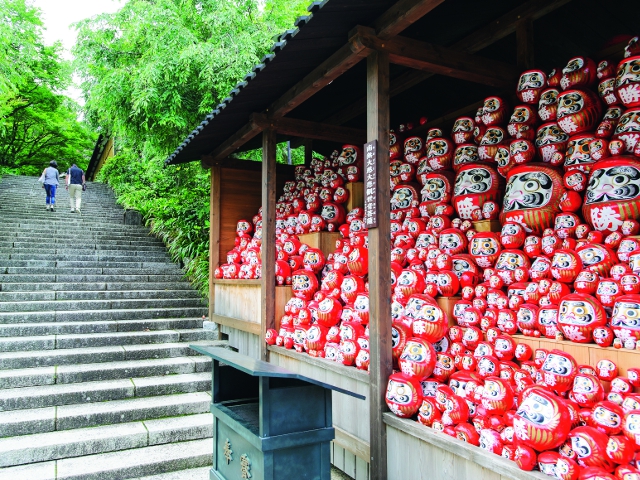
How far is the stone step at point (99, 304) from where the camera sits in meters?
7.32

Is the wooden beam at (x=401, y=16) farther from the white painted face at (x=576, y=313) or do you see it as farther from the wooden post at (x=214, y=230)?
the wooden post at (x=214, y=230)

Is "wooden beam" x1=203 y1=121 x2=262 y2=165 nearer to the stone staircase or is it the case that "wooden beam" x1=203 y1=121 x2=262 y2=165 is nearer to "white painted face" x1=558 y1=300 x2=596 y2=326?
the stone staircase

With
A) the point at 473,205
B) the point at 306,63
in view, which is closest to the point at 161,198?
the point at 306,63

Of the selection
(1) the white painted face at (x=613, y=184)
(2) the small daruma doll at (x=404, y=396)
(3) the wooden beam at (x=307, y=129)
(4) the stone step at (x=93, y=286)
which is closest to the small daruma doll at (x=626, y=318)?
(1) the white painted face at (x=613, y=184)

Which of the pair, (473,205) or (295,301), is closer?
(473,205)

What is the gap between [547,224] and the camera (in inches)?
159

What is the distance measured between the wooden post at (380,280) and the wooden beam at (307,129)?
2124mm

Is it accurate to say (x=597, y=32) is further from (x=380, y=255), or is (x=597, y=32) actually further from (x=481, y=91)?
(x=380, y=255)

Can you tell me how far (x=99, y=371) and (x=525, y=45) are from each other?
20.3 ft

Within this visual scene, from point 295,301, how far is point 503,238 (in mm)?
2629

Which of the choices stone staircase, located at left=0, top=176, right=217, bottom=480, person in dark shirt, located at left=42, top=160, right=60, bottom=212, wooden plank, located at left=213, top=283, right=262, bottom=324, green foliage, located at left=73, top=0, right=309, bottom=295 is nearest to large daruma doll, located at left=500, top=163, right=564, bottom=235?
wooden plank, located at left=213, top=283, right=262, bottom=324

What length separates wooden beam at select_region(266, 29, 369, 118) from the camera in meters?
4.09

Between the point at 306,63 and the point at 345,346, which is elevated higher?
the point at 306,63

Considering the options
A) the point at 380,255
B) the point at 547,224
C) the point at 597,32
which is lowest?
the point at 380,255
